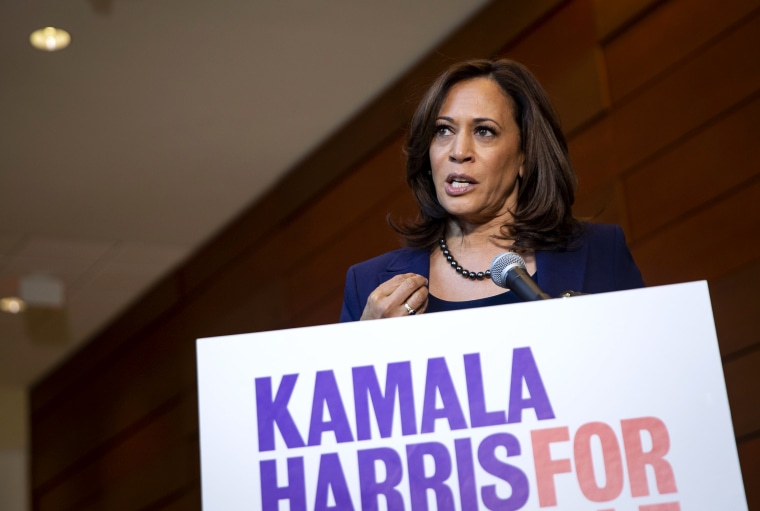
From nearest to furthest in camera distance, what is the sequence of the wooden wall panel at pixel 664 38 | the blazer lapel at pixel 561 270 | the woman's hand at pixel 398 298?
the woman's hand at pixel 398 298, the blazer lapel at pixel 561 270, the wooden wall panel at pixel 664 38

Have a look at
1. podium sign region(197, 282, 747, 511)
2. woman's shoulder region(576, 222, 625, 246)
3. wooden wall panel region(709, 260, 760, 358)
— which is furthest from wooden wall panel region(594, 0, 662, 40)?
podium sign region(197, 282, 747, 511)

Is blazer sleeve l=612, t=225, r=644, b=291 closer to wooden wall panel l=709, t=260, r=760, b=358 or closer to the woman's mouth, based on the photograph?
the woman's mouth

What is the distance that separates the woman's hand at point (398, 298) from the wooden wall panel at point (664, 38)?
7.01 feet

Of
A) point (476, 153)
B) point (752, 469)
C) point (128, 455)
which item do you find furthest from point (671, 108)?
point (128, 455)

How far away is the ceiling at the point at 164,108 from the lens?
173 inches

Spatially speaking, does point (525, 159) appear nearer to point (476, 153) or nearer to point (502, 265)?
point (476, 153)

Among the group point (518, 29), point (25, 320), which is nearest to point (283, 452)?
point (518, 29)

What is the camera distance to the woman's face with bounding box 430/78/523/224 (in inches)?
76.7

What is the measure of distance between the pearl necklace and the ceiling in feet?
8.42

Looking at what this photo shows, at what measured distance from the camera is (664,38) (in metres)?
3.58

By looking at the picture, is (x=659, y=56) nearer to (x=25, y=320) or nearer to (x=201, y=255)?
(x=201, y=255)

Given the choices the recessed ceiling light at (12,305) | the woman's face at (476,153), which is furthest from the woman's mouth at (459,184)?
the recessed ceiling light at (12,305)

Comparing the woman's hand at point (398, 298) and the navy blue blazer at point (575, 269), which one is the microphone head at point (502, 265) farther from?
the navy blue blazer at point (575, 269)

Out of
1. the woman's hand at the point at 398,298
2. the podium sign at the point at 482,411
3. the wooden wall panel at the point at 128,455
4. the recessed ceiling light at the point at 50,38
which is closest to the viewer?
the podium sign at the point at 482,411
